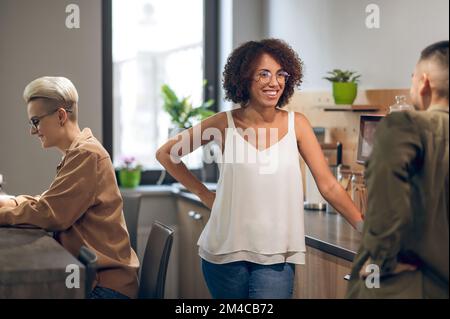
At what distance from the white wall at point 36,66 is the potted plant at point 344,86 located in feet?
4.95

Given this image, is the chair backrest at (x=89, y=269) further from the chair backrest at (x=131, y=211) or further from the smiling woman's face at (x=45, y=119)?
the chair backrest at (x=131, y=211)

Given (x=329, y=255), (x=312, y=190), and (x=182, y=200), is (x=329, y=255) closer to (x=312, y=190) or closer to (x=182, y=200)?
(x=312, y=190)

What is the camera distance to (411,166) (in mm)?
1594

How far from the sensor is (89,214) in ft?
7.51

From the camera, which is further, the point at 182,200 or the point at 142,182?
the point at 142,182

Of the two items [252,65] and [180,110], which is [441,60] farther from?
[180,110]

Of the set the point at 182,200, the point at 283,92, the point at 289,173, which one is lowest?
the point at 182,200

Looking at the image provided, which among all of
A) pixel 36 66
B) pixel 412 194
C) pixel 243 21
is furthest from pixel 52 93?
pixel 243 21

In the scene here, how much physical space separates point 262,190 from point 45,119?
73 cm

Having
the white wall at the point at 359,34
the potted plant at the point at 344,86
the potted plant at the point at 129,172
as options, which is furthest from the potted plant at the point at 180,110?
the potted plant at the point at 344,86

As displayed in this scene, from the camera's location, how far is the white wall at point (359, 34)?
9.70ft
